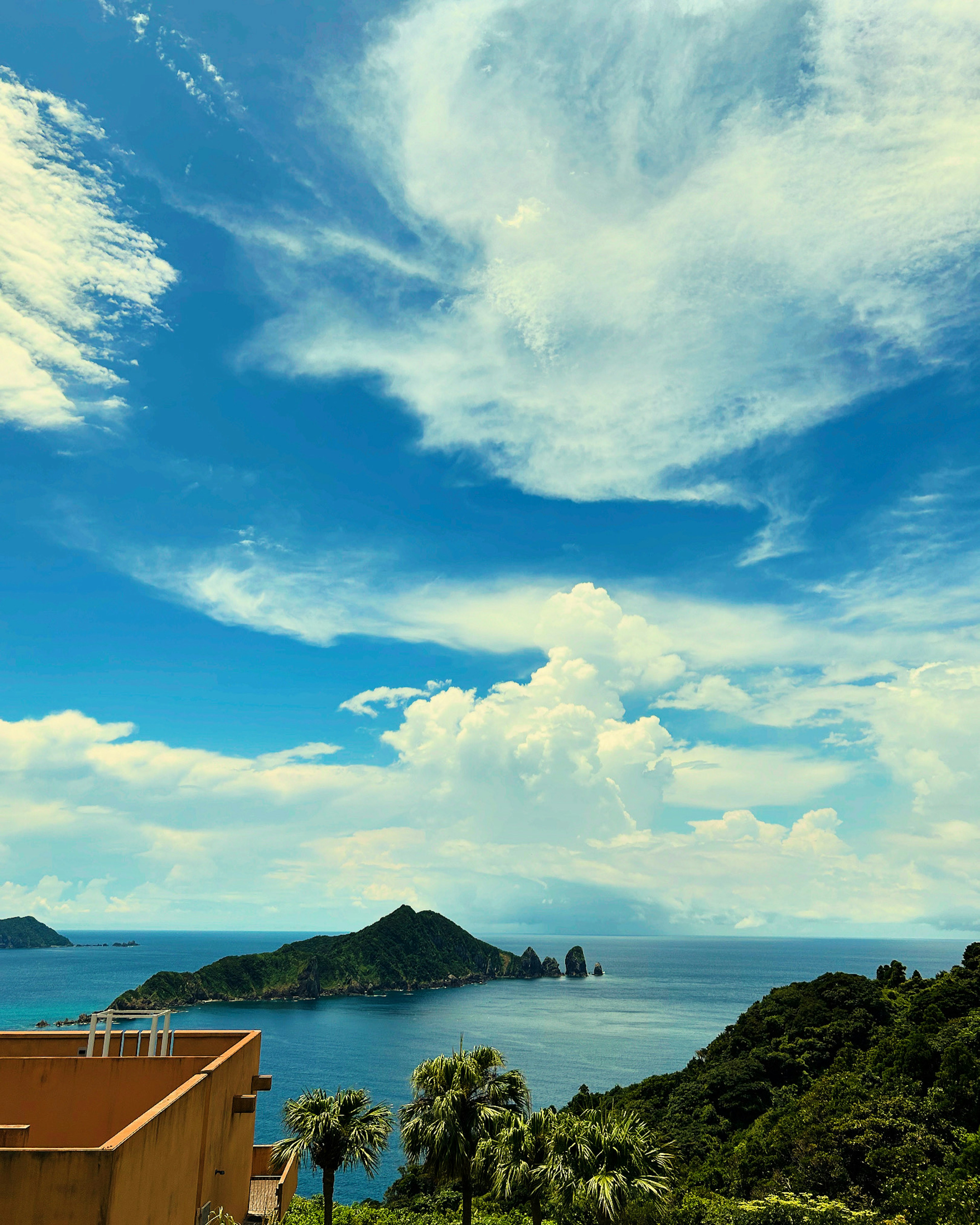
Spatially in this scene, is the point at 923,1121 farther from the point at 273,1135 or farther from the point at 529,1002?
the point at 529,1002

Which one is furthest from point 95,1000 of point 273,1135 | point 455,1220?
point 455,1220

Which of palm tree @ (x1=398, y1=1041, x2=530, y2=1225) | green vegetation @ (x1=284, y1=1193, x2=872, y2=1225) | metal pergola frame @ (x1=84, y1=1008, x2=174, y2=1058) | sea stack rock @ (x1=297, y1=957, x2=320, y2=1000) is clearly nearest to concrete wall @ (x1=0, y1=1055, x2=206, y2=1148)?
metal pergola frame @ (x1=84, y1=1008, x2=174, y2=1058)

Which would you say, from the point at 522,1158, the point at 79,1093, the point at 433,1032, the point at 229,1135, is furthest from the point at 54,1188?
the point at 433,1032

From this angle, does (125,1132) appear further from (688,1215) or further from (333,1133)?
(688,1215)

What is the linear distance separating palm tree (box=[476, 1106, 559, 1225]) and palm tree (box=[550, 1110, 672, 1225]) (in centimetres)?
40

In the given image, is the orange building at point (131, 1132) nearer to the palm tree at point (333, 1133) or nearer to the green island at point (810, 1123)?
the palm tree at point (333, 1133)

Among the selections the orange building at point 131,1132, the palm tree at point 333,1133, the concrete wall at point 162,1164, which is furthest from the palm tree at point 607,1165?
the concrete wall at point 162,1164

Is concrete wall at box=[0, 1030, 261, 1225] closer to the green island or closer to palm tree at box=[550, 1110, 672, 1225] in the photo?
the green island

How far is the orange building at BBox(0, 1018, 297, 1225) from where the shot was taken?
35.8 feet

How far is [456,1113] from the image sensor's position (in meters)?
21.0

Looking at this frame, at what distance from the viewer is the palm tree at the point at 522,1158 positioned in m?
19.7

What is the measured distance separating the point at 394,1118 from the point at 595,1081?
3647 inches

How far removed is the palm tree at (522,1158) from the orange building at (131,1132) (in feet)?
20.9

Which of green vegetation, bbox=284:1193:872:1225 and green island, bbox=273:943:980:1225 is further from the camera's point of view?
green island, bbox=273:943:980:1225
